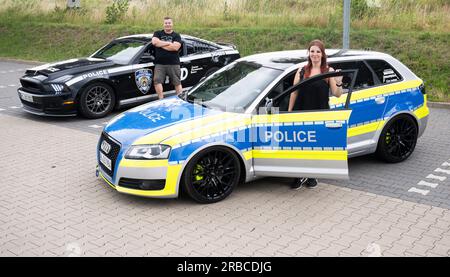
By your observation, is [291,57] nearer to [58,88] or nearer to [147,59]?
[147,59]

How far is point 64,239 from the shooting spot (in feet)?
17.4

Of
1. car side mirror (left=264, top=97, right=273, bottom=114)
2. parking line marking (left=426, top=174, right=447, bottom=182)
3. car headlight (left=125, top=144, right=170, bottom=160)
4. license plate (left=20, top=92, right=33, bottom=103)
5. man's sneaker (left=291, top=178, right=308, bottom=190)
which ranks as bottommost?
parking line marking (left=426, top=174, right=447, bottom=182)

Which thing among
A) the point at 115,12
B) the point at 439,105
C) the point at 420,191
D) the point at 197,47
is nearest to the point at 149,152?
the point at 420,191

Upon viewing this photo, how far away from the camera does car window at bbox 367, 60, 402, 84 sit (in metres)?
7.19

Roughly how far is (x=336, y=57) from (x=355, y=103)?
68 centimetres

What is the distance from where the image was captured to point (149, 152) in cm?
583

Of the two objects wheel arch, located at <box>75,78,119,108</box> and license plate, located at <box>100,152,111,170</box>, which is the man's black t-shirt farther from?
license plate, located at <box>100,152,111,170</box>

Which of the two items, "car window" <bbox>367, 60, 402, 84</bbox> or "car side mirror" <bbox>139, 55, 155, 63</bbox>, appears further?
"car side mirror" <bbox>139, 55, 155, 63</bbox>

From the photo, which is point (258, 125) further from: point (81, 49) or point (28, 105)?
point (81, 49)

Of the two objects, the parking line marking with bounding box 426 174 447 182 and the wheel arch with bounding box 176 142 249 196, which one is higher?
the wheel arch with bounding box 176 142 249 196

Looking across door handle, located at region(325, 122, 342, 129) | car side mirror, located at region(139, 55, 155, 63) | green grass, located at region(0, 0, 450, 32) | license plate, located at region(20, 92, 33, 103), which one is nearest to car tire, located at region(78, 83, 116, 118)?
car side mirror, located at region(139, 55, 155, 63)

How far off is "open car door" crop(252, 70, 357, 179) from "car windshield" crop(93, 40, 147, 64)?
509cm

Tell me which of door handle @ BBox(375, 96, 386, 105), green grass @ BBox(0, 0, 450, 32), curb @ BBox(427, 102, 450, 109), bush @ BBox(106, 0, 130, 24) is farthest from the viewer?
bush @ BBox(106, 0, 130, 24)

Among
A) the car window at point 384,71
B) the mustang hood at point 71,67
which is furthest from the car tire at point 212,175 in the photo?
the mustang hood at point 71,67
